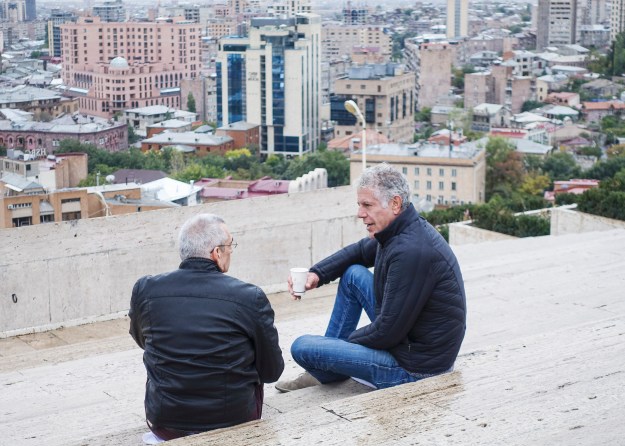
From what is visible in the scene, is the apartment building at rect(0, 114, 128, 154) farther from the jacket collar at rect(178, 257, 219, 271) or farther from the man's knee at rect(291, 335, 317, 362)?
the jacket collar at rect(178, 257, 219, 271)

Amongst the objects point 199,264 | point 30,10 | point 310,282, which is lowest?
point 310,282

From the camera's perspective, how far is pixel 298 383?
2.12 metres

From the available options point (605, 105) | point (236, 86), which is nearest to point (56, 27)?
point (236, 86)

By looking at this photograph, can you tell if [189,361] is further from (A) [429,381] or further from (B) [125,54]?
(B) [125,54]

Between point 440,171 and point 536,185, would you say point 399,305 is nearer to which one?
point 440,171

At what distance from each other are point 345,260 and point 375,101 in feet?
142

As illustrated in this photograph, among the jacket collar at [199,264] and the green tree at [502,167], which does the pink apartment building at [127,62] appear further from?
the jacket collar at [199,264]

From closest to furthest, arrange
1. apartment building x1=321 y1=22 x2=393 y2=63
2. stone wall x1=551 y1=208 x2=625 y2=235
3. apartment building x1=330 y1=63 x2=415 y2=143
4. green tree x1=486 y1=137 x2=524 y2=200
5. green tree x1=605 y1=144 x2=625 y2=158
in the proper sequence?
stone wall x1=551 y1=208 x2=625 y2=235 < green tree x1=486 y1=137 x2=524 y2=200 < green tree x1=605 y1=144 x2=625 y2=158 < apartment building x1=330 y1=63 x2=415 y2=143 < apartment building x1=321 y1=22 x2=393 y2=63

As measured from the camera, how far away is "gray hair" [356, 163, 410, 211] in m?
1.96

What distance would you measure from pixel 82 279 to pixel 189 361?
6.96ft

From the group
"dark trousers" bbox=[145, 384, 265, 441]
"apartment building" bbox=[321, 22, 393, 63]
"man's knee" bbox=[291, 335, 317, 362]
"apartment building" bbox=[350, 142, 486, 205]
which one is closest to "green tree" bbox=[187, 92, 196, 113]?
"apartment building" bbox=[350, 142, 486, 205]

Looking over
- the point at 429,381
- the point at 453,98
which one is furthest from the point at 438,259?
the point at 453,98

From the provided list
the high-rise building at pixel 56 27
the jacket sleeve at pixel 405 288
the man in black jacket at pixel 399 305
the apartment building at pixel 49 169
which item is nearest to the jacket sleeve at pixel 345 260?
the man in black jacket at pixel 399 305

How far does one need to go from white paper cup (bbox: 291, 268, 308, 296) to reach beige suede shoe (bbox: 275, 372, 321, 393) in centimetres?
16
